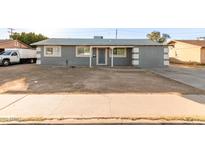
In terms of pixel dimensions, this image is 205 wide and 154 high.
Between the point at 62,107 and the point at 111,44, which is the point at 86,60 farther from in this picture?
the point at 62,107

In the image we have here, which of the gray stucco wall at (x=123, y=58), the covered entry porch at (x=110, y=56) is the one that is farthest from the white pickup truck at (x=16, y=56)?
the covered entry porch at (x=110, y=56)

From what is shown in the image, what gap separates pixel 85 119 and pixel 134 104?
2.56 metres

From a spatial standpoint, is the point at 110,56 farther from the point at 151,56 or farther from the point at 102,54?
the point at 151,56

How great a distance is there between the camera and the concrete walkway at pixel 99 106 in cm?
789

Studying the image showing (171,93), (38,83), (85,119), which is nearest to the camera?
(85,119)

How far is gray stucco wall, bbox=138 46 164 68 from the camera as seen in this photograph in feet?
100

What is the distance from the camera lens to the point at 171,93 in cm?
1190

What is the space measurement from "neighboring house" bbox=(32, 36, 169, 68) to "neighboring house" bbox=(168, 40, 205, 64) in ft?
34.7

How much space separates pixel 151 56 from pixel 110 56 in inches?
179

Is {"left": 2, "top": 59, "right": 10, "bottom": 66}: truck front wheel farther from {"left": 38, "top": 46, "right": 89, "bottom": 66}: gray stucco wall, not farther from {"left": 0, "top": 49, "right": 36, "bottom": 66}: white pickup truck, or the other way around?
{"left": 38, "top": 46, "right": 89, "bottom": 66}: gray stucco wall

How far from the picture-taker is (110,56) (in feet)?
102

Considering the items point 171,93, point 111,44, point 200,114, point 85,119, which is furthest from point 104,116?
point 111,44

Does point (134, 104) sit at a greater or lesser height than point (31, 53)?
lesser

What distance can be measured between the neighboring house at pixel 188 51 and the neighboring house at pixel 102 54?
34.7ft
